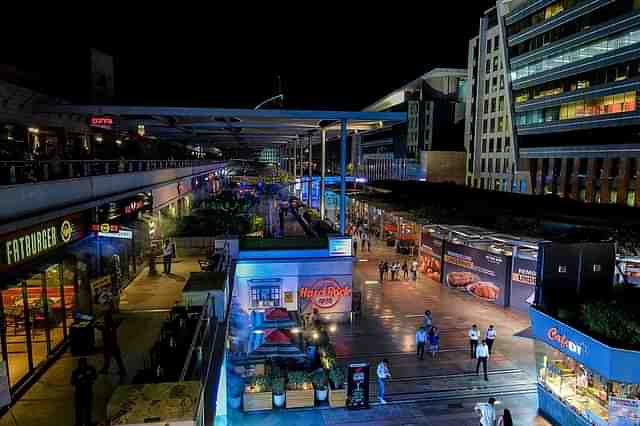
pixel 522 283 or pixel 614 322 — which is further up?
pixel 614 322

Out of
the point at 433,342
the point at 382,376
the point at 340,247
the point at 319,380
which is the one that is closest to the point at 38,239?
the point at 319,380

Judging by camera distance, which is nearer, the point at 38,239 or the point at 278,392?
the point at 38,239

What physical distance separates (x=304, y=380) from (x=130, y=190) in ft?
25.5

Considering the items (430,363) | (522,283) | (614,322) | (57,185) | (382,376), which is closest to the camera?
(57,185)

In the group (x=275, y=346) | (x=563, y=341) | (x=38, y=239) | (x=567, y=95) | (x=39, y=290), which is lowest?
(x=275, y=346)

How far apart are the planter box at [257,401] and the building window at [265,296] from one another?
5113mm

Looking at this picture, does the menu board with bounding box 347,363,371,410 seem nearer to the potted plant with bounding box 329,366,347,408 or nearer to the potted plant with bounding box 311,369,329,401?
the potted plant with bounding box 329,366,347,408

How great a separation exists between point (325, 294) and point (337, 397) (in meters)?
5.94

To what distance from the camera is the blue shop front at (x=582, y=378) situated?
9.34 metres

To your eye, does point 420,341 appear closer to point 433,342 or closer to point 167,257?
point 433,342

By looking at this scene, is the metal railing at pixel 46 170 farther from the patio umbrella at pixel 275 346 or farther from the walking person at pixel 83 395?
the patio umbrella at pixel 275 346

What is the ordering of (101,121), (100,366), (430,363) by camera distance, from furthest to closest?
(101,121)
(430,363)
(100,366)

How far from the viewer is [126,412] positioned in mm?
3998

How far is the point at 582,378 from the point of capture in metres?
10.8
